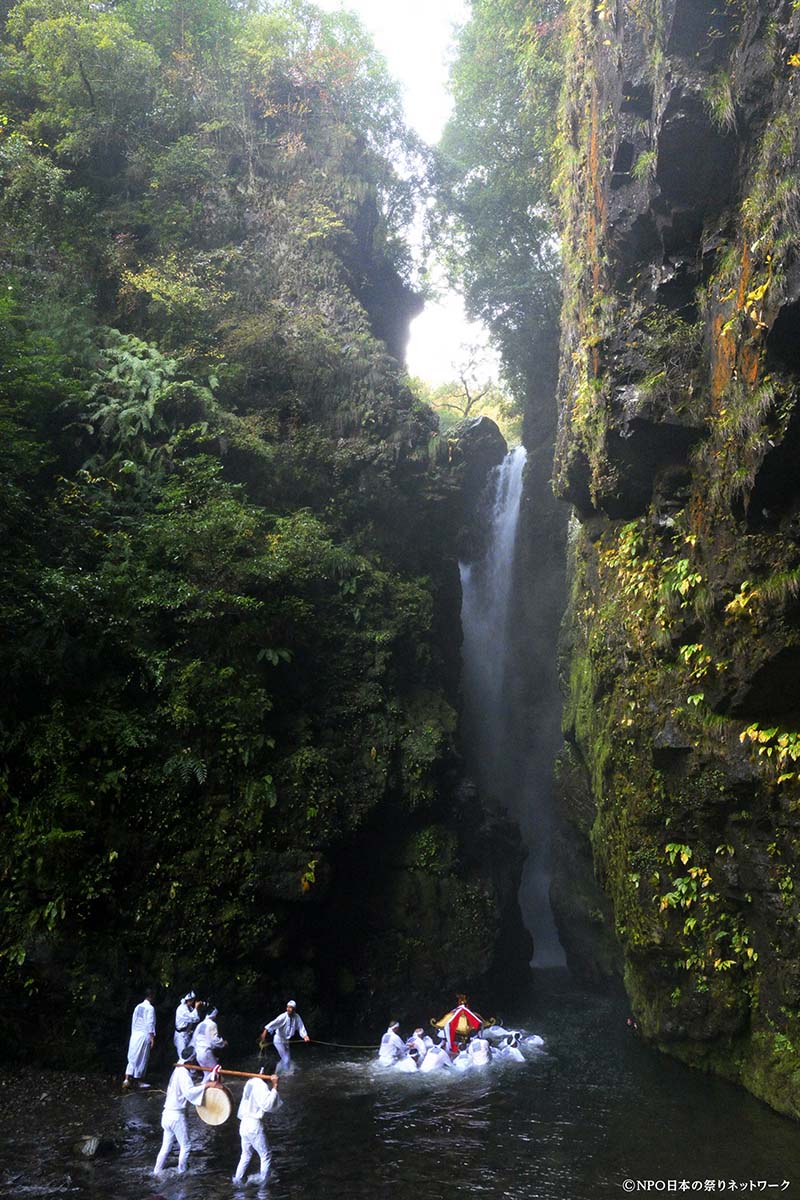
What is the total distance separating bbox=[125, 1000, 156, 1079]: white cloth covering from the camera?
9.54 m

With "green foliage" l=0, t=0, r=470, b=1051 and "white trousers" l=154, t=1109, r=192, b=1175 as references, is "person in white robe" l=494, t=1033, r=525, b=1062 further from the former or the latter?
"white trousers" l=154, t=1109, r=192, b=1175

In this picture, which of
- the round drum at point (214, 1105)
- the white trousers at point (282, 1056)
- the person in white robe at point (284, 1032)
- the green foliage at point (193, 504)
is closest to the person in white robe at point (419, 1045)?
the person in white robe at point (284, 1032)

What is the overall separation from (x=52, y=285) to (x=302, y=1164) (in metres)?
15.8

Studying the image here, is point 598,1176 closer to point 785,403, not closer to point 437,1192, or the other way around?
point 437,1192

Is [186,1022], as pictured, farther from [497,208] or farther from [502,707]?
[497,208]

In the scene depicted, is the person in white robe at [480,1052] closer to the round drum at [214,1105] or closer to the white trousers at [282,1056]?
the white trousers at [282,1056]

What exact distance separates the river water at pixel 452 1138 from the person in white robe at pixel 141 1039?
298 mm

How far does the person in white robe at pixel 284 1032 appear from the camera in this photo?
1043 centimetres

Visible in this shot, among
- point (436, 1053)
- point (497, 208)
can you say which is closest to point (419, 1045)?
point (436, 1053)

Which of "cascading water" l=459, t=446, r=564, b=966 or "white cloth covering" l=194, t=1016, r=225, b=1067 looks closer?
"white cloth covering" l=194, t=1016, r=225, b=1067

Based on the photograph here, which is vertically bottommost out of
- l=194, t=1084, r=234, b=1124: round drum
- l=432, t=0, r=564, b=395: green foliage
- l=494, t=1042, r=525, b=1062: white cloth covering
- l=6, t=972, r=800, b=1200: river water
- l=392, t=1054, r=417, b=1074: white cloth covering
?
l=6, t=972, r=800, b=1200: river water

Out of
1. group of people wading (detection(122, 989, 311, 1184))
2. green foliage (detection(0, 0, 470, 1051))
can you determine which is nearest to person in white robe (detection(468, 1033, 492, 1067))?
group of people wading (detection(122, 989, 311, 1184))

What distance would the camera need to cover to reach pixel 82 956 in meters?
10.0

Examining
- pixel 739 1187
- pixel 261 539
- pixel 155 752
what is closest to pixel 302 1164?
pixel 739 1187
